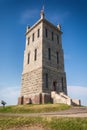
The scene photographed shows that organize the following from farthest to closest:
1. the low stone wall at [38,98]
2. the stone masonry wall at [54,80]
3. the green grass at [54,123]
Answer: the stone masonry wall at [54,80] → the low stone wall at [38,98] → the green grass at [54,123]

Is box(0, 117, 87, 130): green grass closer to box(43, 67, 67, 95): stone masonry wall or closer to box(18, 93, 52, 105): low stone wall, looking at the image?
box(18, 93, 52, 105): low stone wall

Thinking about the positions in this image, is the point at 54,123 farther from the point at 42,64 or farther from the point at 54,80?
the point at 54,80

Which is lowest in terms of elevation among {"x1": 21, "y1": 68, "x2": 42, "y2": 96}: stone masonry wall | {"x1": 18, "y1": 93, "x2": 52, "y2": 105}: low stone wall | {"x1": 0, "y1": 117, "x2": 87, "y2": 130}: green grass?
{"x1": 0, "y1": 117, "x2": 87, "y2": 130}: green grass

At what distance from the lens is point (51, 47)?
107ft

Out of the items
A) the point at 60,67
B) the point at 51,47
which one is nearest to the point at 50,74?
the point at 60,67

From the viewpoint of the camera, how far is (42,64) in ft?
92.3

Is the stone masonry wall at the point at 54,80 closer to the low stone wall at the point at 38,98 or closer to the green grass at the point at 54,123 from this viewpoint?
the low stone wall at the point at 38,98

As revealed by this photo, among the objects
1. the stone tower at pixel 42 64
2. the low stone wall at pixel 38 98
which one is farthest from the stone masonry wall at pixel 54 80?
the low stone wall at pixel 38 98

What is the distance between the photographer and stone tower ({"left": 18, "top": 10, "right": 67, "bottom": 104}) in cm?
2712

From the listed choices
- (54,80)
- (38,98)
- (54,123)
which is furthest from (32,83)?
(54,123)

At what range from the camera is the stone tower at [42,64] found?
89.0 feet

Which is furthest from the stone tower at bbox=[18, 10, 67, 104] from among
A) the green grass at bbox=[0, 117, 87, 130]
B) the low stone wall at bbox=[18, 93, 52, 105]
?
the green grass at bbox=[0, 117, 87, 130]

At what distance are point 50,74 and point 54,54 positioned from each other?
5772 mm

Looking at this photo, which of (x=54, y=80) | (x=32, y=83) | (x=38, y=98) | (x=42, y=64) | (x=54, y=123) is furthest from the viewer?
(x=54, y=80)
